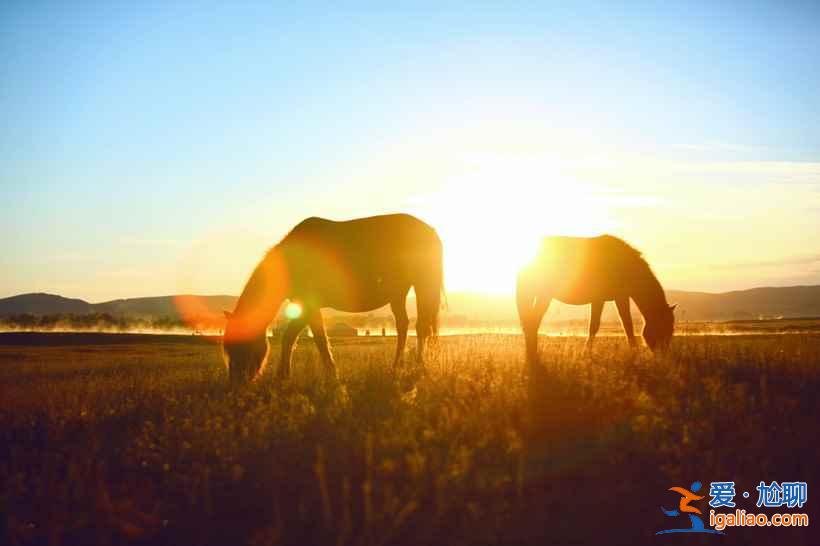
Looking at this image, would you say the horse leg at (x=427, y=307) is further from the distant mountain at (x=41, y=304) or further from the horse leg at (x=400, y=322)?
the distant mountain at (x=41, y=304)

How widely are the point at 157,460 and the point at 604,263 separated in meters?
12.3

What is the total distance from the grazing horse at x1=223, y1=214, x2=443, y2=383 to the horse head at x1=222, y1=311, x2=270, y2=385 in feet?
0.15

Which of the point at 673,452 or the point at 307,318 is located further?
the point at 307,318

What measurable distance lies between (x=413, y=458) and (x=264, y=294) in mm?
7458

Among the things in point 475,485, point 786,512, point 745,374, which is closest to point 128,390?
point 475,485

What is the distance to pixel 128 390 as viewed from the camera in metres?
11.0

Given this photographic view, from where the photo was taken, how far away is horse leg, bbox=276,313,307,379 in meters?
11.6

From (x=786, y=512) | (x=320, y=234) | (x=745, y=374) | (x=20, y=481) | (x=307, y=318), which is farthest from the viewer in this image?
(x=320, y=234)

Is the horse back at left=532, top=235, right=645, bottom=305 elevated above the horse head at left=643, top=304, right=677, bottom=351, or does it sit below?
above

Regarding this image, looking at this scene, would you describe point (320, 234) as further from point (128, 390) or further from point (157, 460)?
point (157, 460)

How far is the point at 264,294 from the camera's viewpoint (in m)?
12.7

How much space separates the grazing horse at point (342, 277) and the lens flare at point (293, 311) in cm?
2

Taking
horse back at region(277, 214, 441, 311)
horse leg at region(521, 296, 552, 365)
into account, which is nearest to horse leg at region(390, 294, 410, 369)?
horse back at region(277, 214, 441, 311)

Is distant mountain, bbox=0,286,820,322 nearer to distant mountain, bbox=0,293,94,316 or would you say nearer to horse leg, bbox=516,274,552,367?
distant mountain, bbox=0,293,94,316
